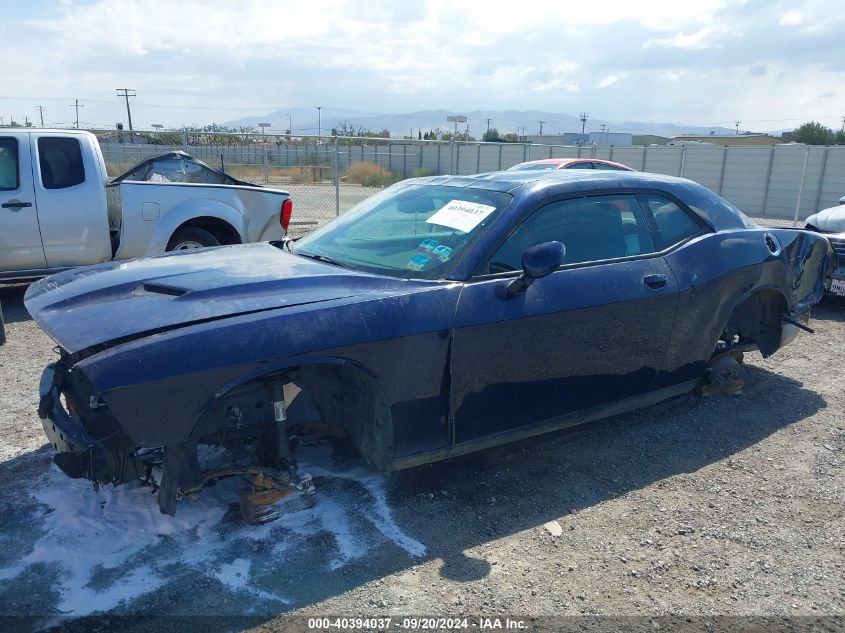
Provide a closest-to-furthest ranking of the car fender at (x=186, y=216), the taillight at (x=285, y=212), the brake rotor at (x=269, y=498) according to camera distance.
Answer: the brake rotor at (x=269, y=498) → the car fender at (x=186, y=216) → the taillight at (x=285, y=212)

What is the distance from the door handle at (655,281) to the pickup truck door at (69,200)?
5.88 metres

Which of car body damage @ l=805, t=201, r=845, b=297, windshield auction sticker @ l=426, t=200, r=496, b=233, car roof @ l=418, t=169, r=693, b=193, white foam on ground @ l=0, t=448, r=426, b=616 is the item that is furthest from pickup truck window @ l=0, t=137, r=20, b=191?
car body damage @ l=805, t=201, r=845, b=297

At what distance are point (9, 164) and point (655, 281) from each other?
21.6 ft

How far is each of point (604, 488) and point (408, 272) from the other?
1582mm

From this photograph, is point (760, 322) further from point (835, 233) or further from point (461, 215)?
point (835, 233)

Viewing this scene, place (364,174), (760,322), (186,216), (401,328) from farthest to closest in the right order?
(364,174) < (186,216) < (760,322) < (401,328)

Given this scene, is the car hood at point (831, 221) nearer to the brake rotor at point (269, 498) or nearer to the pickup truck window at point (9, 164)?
the brake rotor at point (269, 498)

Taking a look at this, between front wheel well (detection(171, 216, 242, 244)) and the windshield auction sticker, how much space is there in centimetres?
462

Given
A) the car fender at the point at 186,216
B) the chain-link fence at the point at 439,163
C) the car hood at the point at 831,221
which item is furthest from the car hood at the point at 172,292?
the chain-link fence at the point at 439,163

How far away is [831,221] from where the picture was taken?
767 cm

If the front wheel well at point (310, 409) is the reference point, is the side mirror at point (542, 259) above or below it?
above

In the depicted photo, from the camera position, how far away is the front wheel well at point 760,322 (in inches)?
188

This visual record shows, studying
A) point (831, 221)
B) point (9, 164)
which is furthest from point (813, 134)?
point (9, 164)

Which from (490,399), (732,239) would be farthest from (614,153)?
(490,399)
